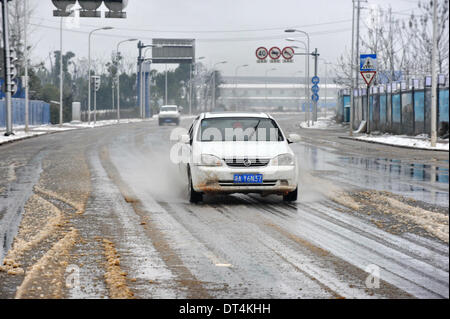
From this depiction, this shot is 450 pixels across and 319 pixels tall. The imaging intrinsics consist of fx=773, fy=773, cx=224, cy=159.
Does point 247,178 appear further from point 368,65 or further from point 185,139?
point 368,65

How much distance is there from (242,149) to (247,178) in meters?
0.54

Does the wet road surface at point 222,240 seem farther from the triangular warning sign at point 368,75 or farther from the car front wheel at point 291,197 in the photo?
the triangular warning sign at point 368,75

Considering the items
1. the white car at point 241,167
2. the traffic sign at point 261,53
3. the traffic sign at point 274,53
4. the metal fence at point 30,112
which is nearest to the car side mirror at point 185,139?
the white car at point 241,167

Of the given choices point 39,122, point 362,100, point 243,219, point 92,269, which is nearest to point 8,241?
point 92,269

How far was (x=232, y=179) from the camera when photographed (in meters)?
11.9

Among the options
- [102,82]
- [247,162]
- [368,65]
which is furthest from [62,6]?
[102,82]

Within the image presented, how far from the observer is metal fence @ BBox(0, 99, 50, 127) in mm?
49688

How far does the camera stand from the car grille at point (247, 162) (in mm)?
11984

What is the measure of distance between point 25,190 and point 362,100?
127 feet

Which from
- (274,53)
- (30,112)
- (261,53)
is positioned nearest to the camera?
(30,112)

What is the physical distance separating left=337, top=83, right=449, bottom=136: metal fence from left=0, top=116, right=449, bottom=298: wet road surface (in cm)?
1934

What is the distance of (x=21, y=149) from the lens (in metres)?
28.3
